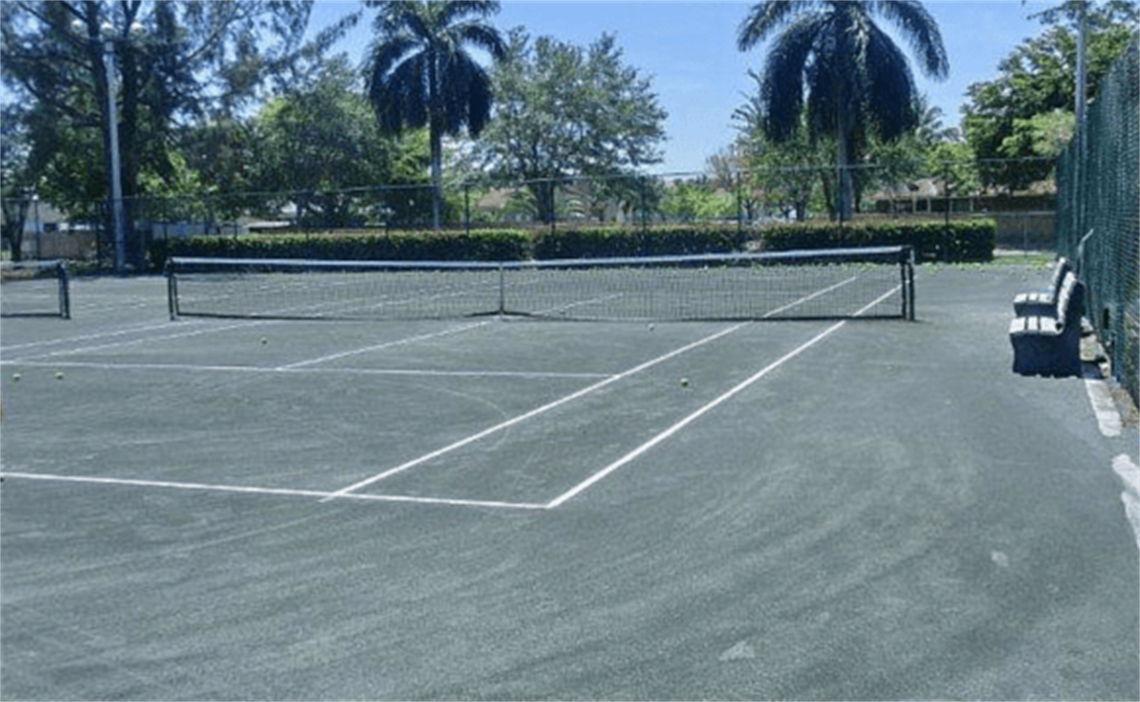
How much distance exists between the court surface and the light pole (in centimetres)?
3319

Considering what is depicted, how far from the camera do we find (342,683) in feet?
17.7

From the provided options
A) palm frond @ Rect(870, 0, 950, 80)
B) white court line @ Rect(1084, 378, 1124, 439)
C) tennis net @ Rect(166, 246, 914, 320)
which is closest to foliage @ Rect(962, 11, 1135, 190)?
palm frond @ Rect(870, 0, 950, 80)

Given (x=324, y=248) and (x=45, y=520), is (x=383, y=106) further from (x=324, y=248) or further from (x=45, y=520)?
(x=45, y=520)

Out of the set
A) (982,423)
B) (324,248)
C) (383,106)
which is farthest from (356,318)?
(383,106)

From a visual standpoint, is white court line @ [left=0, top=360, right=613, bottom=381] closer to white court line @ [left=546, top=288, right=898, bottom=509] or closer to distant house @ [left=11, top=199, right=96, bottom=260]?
white court line @ [left=546, top=288, right=898, bottom=509]

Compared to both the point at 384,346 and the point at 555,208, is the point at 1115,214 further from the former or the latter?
the point at 555,208

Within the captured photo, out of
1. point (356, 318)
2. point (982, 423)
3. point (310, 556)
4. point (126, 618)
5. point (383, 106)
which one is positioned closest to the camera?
point (126, 618)

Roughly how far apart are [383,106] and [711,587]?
1994 inches

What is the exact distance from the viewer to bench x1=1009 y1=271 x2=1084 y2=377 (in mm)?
13812

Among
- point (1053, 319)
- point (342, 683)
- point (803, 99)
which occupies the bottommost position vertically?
point (342, 683)

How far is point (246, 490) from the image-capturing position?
9219 mm

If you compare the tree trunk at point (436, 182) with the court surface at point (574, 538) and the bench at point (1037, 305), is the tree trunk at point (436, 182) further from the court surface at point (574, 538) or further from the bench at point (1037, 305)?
the bench at point (1037, 305)

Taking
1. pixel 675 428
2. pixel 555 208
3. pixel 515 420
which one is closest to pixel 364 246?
pixel 555 208

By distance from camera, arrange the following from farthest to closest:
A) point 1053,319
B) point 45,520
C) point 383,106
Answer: point 383,106, point 1053,319, point 45,520
